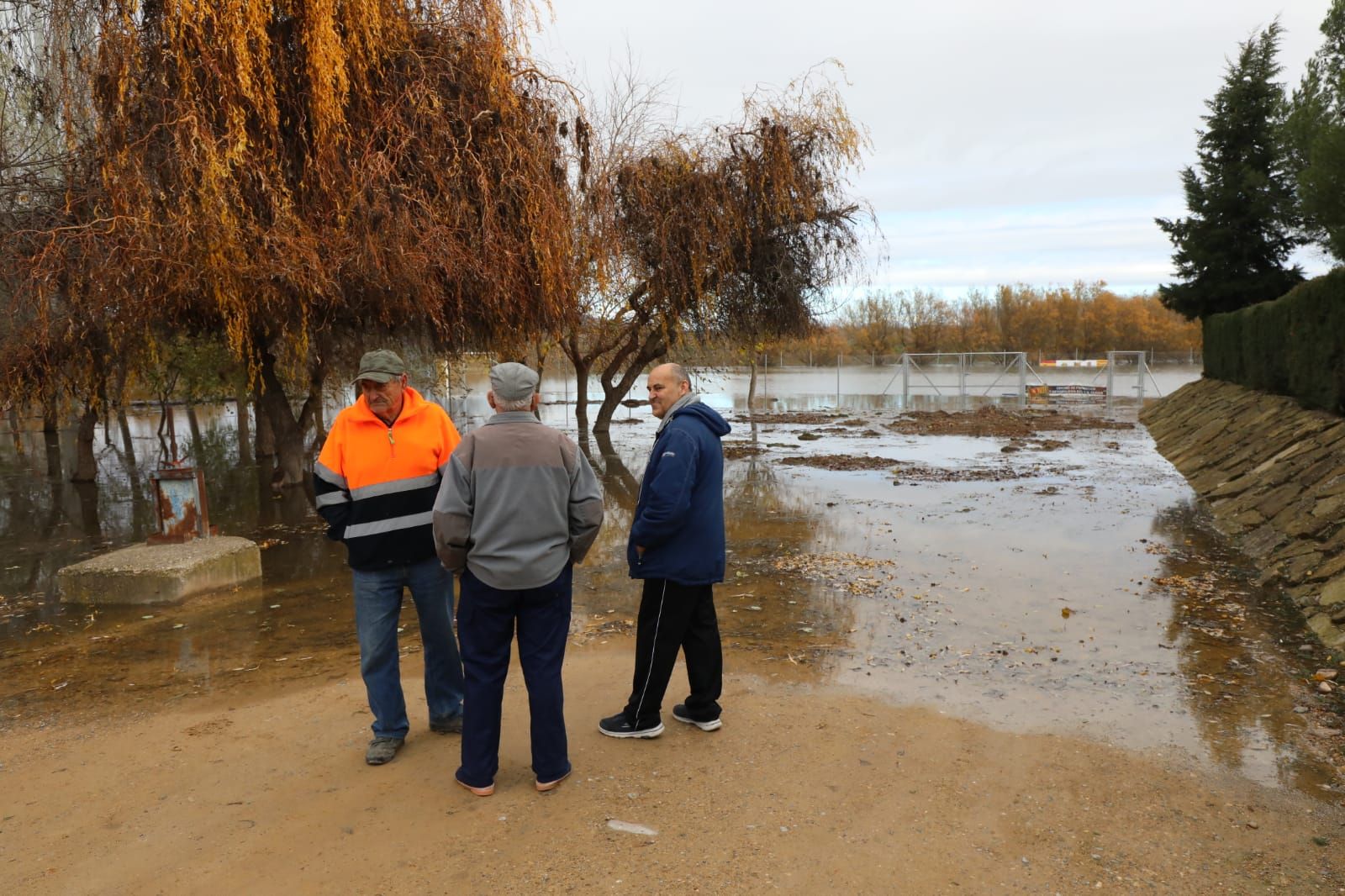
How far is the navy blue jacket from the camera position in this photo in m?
3.97

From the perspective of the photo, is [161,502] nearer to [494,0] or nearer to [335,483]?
[335,483]

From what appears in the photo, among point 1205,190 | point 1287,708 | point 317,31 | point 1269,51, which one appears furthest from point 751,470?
point 1269,51

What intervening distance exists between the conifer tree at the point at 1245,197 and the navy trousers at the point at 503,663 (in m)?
29.1

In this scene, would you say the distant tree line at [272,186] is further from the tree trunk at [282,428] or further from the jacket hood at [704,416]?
the jacket hood at [704,416]

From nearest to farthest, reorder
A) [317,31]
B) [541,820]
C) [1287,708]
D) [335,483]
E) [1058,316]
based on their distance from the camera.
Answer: [541,820], [335,483], [1287,708], [317,31], [1058,316]

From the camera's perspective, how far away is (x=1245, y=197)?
87.3 feet

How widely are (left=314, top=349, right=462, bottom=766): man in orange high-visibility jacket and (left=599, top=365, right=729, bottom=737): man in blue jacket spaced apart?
0.94 meters

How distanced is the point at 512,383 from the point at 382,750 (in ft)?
5.86

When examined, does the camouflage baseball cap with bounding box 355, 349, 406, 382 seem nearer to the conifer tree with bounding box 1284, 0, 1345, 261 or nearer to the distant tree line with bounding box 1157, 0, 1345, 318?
the conifer tree with bounding box 1284, 0, 1345, 261

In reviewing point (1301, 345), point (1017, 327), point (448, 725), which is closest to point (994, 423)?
point (1301, 345)

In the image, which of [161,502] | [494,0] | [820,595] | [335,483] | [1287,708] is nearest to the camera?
[335,483]

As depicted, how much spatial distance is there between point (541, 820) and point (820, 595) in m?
3.83

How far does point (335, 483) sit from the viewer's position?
3.87 meters

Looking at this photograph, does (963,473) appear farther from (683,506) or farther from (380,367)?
(380,367)
